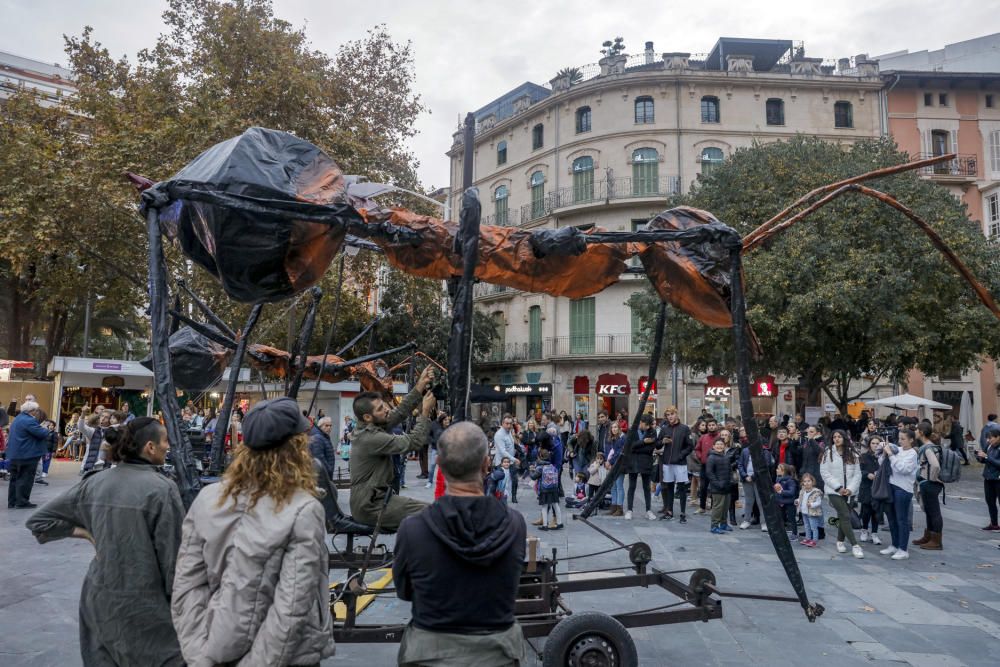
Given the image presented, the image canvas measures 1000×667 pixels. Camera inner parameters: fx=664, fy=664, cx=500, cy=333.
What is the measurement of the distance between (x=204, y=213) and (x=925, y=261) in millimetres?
18413

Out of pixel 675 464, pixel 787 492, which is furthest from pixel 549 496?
pixel 787 492

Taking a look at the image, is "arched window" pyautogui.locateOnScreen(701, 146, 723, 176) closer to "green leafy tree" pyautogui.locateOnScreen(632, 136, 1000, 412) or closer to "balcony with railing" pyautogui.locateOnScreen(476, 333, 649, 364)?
"balcony with railing" pyautogui.locateOnScreen(476, 333, 649, 364)

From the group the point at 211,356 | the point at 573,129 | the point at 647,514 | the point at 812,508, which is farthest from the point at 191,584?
the point at 573,129

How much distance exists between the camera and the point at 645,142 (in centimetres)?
2998

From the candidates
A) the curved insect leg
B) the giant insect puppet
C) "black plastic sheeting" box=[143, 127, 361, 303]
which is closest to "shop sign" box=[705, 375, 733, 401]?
the giant insect puppet

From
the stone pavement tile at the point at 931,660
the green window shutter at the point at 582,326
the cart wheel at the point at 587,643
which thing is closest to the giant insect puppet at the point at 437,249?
the cart wheel at the point at 587,643

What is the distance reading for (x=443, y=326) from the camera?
31094 millimetres

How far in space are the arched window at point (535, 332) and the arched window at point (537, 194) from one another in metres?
4.63

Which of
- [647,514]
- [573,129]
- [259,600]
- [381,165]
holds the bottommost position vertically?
[647,514]

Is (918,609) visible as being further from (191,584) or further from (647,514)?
(191,584)

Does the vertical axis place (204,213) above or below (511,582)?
above

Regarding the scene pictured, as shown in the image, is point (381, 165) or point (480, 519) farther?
point (381, 165)

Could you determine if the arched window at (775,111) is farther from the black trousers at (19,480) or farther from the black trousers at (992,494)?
the black trousers at (19,480)

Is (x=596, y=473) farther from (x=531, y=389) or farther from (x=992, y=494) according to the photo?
(x=531, y=389)
